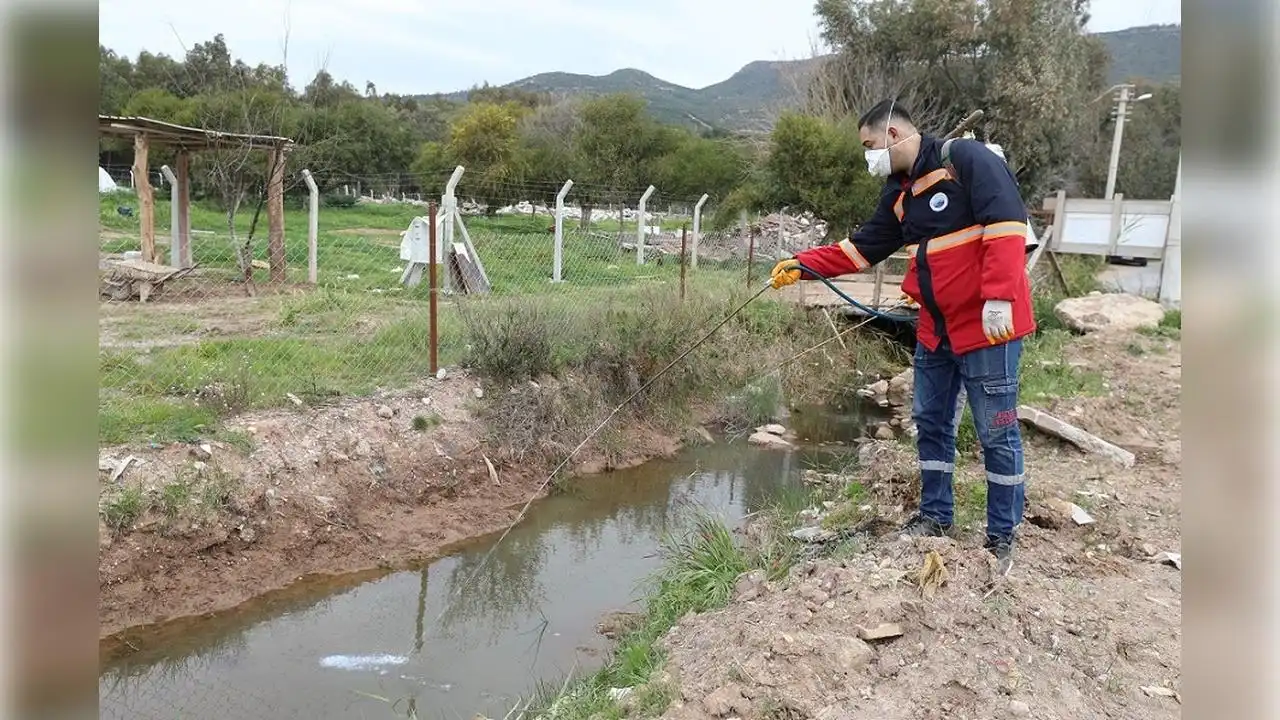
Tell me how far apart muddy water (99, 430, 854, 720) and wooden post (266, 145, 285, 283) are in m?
6.63

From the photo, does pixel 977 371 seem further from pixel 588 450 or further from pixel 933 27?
pixel 933 27

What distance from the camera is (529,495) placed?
636 cm

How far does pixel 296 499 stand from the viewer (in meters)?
5.20

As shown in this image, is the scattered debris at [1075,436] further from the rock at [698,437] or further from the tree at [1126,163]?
the tree at [1126,163]

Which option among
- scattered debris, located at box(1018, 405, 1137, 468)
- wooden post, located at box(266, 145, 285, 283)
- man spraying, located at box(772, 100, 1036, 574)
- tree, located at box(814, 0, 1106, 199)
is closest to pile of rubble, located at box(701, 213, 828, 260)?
tree, located at box(814, 0, 1106, 199)

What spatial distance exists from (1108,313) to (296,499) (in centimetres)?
1096

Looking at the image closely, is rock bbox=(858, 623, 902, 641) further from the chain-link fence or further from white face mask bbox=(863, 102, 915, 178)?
the chain-link fence

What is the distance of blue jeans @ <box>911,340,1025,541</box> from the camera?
11.7 feet

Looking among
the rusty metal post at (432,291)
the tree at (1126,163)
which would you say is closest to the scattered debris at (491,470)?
the rusty metal post at (432,291)

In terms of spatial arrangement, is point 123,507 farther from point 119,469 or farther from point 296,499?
point 296,499

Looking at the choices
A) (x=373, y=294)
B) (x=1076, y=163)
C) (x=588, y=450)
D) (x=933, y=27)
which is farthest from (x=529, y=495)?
(x=1076, y=163)

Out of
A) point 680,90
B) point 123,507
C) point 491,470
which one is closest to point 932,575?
point 491,470

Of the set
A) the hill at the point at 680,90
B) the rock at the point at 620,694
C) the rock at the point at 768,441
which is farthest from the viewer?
the hill at the point at 680,90

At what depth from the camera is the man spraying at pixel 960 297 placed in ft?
11.4
